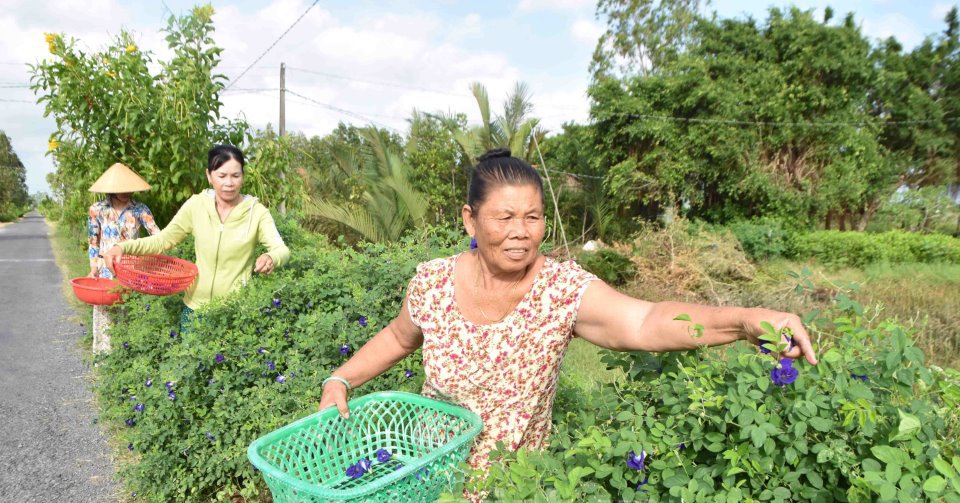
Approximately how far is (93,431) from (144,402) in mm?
1243

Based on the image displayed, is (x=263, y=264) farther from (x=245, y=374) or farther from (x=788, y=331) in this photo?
(x=788, y=331)

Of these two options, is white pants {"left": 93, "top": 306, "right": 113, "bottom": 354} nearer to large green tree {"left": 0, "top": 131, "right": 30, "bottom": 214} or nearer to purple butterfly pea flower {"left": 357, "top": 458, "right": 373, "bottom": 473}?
purple butterfly pea flower {"left": 357, "top": 458, "right": 373, "bottom": 473}

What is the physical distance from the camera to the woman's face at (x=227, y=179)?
383 cm

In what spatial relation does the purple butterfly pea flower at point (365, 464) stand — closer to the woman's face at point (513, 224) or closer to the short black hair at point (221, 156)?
the woman's face at point (513, 224)

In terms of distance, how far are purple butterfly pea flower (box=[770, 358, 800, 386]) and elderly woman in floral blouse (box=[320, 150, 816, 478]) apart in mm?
439

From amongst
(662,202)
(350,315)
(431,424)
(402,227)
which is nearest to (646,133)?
(662,202)

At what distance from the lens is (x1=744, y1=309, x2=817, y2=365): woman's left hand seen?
4.03ft

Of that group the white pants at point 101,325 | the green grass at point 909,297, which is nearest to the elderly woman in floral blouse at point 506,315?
the green grass at point 909,297

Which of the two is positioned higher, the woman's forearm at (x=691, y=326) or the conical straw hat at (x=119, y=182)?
the conical straw hat at (x=119, y=182)

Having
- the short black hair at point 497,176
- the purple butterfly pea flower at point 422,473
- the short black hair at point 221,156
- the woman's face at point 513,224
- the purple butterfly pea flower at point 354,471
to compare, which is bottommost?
the purple butterfly pea flower at point 354,471

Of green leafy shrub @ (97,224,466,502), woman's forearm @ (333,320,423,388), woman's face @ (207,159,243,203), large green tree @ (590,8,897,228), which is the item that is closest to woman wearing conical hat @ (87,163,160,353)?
woman's face @ (207,159,243,203)

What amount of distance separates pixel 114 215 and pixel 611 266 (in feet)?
26.0

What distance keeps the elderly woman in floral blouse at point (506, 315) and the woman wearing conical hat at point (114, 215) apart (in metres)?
4.34

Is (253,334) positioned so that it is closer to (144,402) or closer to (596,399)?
(144,402)
